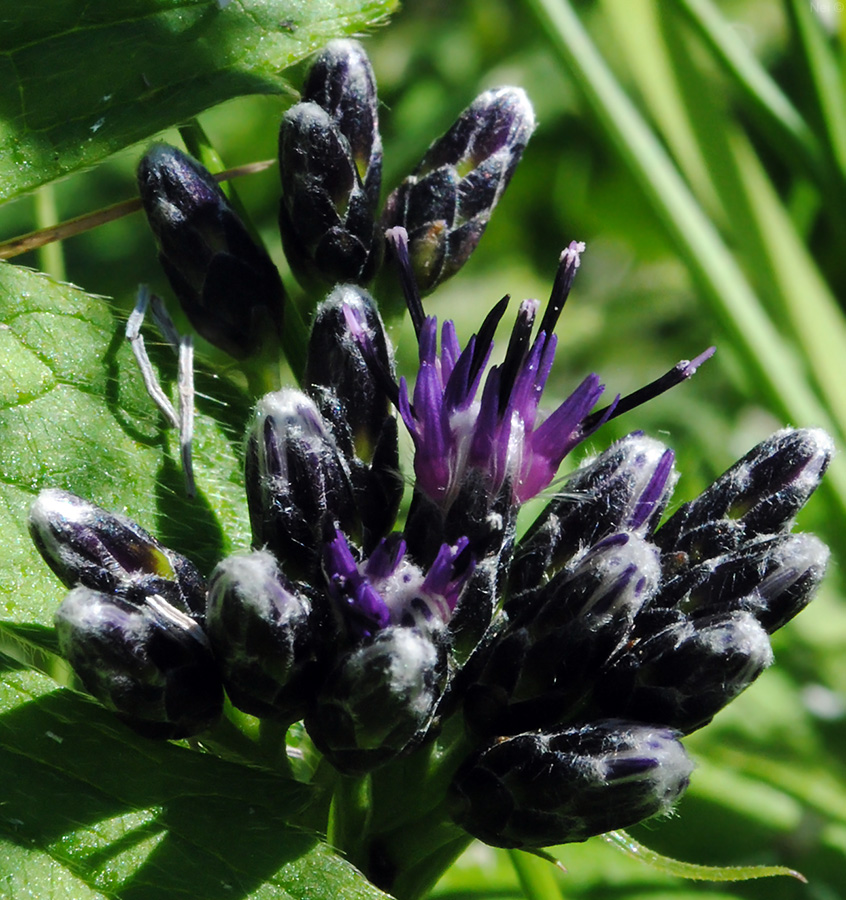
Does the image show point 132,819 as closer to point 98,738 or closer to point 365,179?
point 98,738

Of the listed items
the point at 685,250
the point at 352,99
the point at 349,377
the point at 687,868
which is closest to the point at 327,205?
the point at 352,99

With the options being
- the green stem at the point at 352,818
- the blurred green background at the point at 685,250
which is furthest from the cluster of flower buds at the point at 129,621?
the blurred green background at the point at 685,250

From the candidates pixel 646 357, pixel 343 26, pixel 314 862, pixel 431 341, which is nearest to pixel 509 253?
pixel 646 357

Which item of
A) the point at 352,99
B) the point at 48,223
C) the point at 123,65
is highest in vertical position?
the point at 48,223

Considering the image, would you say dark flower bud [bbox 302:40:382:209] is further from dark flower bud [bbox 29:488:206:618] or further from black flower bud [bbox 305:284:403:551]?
dark flower bud [bbox 29:488:206:618]

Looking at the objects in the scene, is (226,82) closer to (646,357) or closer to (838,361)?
(838,361)

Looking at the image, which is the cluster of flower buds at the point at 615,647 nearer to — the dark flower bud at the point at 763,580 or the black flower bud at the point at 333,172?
the dark flower bud at the point at 763,580

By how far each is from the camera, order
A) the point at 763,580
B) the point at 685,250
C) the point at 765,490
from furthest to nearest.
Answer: the point at 685,250 < the point at 765,490 < the point at 763,580

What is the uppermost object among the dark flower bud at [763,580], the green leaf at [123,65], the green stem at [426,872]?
the green leaf at [123,65]
